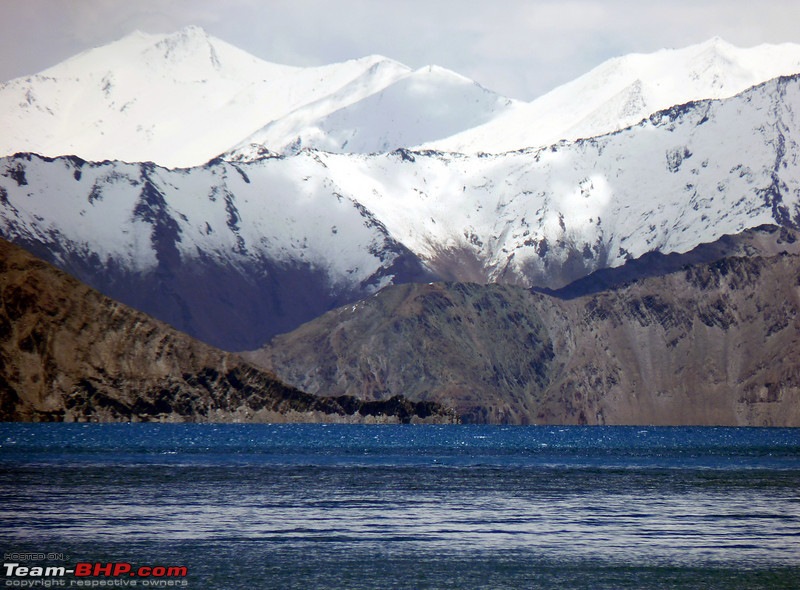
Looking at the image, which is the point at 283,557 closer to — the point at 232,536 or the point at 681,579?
the point at 232,536

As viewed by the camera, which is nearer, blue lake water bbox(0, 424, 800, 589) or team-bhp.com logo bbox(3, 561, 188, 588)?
team-bhp.com logo bbox(3, 561, 188, 588)

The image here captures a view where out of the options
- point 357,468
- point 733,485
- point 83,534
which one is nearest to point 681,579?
point 83,534

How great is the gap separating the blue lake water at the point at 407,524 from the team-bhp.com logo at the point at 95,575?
130 cm

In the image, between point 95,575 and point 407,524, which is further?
point 407,524

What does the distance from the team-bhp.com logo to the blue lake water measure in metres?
1.30

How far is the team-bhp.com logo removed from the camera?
77.1 metres

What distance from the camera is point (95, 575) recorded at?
79.8 m

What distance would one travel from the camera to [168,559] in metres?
86.1

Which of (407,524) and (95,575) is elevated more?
(407,524)

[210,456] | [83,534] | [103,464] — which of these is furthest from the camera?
[210,456]

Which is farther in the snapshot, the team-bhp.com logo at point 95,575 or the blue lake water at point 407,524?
the blue lake water at point 407,524

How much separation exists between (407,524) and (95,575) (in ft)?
106

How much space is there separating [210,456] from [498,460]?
37.9m

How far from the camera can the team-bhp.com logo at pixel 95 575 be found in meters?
77.1
